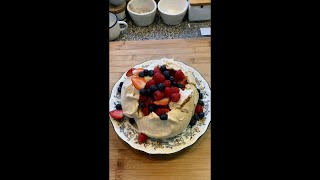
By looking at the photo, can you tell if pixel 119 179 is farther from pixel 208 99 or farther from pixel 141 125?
pixel 208 99

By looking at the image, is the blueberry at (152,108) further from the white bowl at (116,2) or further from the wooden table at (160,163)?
the white bowl at (116,2)

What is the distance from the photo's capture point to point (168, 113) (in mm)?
1147

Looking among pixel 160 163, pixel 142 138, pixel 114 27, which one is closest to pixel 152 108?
pixel 142 138

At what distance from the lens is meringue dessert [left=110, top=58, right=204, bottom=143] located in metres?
1.16

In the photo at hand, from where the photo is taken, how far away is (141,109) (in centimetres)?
119

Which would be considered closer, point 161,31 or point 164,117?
point 164,117

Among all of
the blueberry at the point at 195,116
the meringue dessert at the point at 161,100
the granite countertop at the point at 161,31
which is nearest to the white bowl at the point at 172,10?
the granite countertop at the point at 161,31

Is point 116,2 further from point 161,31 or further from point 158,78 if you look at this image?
point 158,78

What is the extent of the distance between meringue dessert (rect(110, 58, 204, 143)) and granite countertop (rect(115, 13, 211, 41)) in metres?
0.62

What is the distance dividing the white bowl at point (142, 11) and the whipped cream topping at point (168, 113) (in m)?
0.70

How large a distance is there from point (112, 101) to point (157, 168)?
0.33 metres

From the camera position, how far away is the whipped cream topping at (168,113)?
116cm

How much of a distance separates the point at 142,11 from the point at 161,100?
3.05 ft

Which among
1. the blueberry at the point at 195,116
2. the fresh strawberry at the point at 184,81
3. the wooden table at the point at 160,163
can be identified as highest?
the fresh strawberry at the point at 184,81
